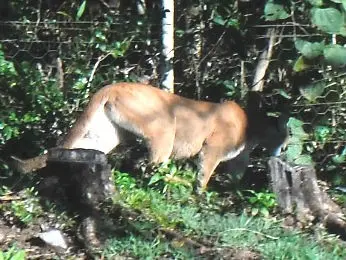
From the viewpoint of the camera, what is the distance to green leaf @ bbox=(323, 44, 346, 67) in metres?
7.07

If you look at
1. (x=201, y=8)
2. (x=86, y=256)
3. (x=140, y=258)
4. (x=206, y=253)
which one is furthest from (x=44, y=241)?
(x=201, y=8)

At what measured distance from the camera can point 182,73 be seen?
8578mm

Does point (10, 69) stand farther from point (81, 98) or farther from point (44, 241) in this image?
point (44, 241)

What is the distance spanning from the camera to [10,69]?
828 centimetres

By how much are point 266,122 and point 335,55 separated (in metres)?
1.55

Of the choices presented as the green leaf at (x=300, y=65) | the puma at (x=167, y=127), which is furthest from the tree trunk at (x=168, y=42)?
the green leaf at (x=300, y=65)

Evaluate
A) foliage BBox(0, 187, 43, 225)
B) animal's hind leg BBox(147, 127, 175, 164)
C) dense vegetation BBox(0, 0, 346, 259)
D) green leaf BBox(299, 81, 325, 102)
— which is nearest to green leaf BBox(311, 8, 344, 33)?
dense vegetation BBox(0, 0, 346, 259)

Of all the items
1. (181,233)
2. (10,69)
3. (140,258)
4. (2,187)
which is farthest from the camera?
(10,69)

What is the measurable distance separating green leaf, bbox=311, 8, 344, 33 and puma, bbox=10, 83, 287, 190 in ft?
5.21

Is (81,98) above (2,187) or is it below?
above

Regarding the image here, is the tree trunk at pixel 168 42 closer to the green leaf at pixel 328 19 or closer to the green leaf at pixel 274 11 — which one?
the green leaf at pixel 274 11

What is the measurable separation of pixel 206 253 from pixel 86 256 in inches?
32.1

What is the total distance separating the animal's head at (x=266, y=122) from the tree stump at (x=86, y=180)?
211 centimetres

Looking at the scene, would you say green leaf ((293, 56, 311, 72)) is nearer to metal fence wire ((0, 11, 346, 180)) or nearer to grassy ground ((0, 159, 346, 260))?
metal fence wire ((0, 11, 346, 180))
